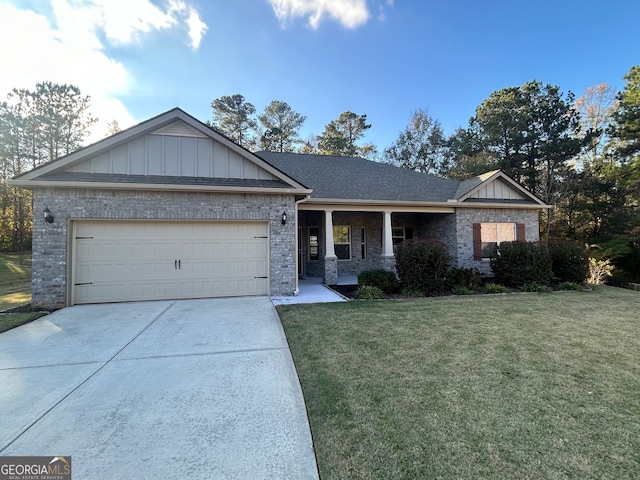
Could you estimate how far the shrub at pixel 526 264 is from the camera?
→ 31.8 ft

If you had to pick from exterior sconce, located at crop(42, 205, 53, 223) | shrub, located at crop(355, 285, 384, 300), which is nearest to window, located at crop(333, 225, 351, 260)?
shrub, located at crop(355, 285, 384, 300)

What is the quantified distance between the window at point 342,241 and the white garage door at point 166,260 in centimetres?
505

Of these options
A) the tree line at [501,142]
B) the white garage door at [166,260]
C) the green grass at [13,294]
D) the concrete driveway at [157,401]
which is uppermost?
the tree line at [501,142]

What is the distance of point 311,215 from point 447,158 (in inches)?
728

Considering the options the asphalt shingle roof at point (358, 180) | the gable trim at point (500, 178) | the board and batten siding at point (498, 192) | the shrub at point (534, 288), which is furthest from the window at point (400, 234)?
the shrub at point (534, 288)

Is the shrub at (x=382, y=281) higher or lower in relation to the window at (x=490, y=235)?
lower

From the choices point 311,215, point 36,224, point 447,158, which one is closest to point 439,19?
point 311,215

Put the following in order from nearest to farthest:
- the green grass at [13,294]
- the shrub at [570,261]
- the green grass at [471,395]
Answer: the green grass at [471,395], the green grass at [13,294], the shrub at [570,261]

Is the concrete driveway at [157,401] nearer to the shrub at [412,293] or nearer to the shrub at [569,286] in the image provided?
the shrub at [412,293]

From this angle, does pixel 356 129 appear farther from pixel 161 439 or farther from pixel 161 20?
pixel 161 439

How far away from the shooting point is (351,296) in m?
8.62

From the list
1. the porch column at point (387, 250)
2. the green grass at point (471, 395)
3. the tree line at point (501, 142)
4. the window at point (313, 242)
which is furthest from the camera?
the tree line at point (501, 142)

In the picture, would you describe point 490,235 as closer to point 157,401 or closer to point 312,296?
point 312,296

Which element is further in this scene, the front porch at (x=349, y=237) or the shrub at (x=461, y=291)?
the front porch at (x=349, y=237)
